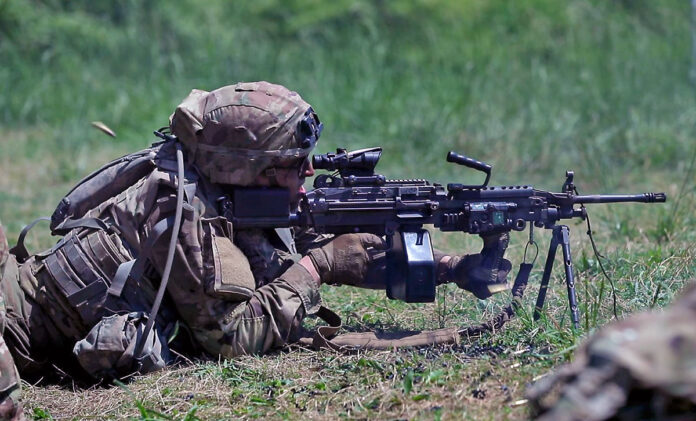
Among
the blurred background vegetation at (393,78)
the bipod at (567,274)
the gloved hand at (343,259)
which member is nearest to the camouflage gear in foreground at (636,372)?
the bipod at (567,274)

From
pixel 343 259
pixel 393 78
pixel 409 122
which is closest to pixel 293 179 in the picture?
pixel 343 259

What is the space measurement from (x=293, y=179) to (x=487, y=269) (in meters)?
1.09

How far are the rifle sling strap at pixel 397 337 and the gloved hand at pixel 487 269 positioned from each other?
14 cm

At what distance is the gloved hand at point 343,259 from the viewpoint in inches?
179

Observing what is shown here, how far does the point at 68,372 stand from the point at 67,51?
8390 mm

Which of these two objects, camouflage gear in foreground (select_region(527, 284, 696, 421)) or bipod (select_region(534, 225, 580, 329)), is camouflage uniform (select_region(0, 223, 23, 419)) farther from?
bipod (select_region(534, 225, 580, 329))

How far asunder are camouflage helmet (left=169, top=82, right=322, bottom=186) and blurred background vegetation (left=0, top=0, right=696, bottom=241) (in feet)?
12.4

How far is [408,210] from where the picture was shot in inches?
175

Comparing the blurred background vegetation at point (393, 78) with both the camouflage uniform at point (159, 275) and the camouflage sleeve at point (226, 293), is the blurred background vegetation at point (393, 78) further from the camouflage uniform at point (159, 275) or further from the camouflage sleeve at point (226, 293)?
the camouflage sleeve at point (226, 293)

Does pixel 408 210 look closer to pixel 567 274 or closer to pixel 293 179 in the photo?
pixel 293 179

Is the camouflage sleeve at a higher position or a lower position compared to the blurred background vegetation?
lower

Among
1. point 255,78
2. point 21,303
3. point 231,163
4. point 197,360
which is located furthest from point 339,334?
point 255,78

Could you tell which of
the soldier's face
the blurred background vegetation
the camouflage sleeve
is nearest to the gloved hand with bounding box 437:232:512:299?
the camouflage sleeve

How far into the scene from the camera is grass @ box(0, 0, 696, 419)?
12.8 ft
